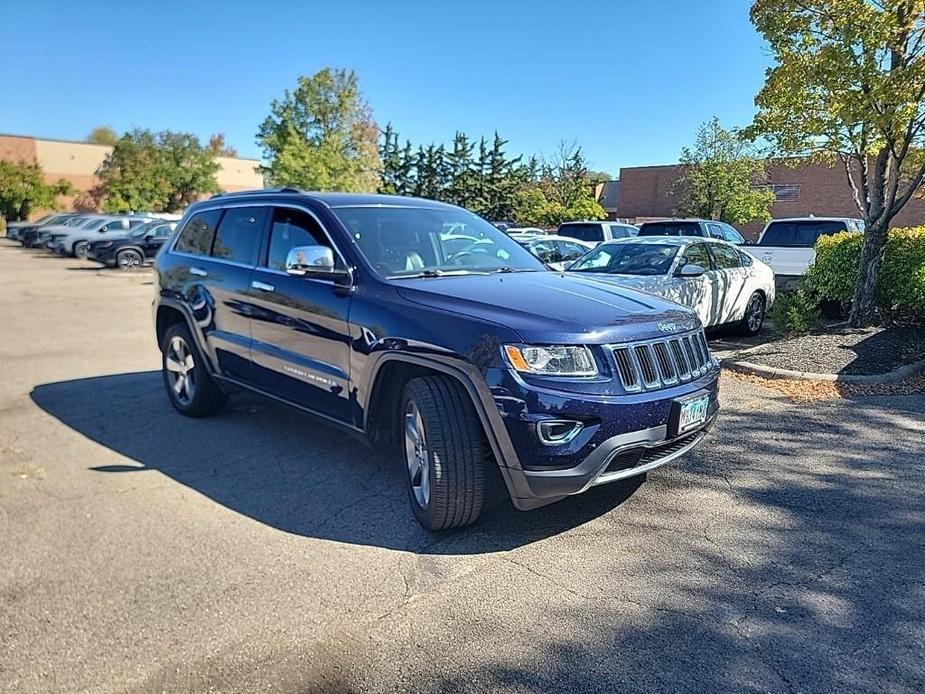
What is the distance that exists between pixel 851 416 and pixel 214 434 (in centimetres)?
539

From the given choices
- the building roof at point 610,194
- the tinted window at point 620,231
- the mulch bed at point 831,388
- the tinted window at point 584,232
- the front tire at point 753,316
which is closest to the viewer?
the mulch bed at point 831,388

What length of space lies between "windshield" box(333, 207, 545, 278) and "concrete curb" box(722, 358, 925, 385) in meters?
3.57

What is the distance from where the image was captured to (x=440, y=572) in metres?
3.39

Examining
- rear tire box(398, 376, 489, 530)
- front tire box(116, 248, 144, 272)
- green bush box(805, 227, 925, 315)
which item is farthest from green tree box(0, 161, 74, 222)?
rear tire box(398, 376, 489, 530)

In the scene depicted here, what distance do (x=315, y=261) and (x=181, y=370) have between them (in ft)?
8.72

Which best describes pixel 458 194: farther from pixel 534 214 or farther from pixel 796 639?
pixel 796 639

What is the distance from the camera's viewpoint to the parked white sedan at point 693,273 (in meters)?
8.73

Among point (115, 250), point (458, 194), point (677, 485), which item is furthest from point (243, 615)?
point (458, 194)

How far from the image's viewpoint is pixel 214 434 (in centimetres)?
560

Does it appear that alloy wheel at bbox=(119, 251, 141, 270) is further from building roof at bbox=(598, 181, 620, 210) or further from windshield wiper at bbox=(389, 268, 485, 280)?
building roof at bbox=(598, 181, 620, 210)

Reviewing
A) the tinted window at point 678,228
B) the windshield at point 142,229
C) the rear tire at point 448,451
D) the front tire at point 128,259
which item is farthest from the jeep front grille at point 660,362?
the windshield at point 142,229

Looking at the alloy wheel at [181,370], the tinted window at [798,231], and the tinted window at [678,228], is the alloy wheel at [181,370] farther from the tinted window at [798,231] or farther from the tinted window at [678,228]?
the tinted window at [678,228]

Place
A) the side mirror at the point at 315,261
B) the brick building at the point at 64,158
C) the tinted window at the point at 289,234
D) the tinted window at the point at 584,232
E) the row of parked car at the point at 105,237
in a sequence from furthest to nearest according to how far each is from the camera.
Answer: the brick building at the point at 64,158 → the row of parked car at the point at 105,237 → the tinted window at the point at 584,232 → the tinted window at the point at 289,234 → the side mirror at the point at 315,261

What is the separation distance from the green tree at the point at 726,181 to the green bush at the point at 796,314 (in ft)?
83.3
